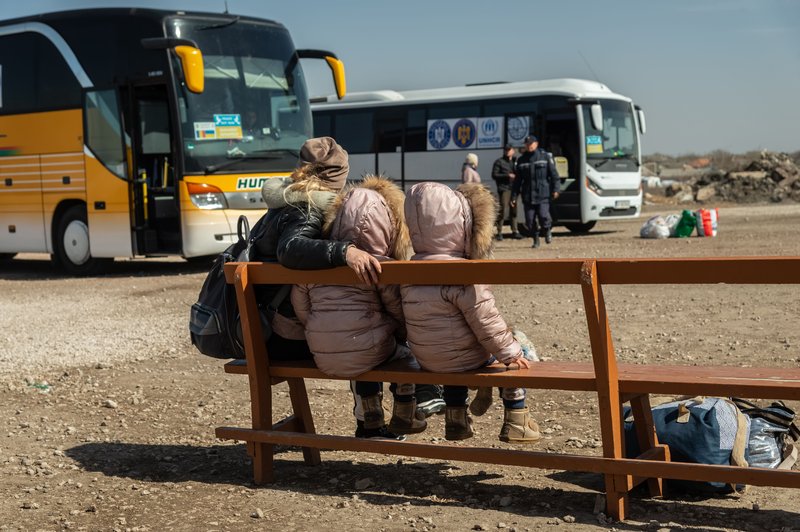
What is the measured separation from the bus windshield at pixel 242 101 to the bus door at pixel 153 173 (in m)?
0.62

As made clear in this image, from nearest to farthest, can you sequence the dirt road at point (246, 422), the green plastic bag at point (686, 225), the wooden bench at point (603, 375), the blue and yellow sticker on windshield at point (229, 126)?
the wooden bench at point (603, 375) < the dirt road at point (246, 422) < the blue and yellow sticker on windshield at point (229, 126) < the green plastic bag at point (686, 225)

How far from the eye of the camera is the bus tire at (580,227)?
26.6 meters

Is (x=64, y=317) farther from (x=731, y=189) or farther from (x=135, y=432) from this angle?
(x=731, y=189)

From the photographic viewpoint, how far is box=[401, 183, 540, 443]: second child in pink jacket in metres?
4.90

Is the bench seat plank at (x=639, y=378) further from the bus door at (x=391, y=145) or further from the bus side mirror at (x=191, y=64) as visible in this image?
the bus door at (x=391, y=145)

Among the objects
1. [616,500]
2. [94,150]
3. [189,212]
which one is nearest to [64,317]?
[189,212]

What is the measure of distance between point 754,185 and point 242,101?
31986 millimetres

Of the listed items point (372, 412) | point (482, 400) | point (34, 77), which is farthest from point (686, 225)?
point (372, 412)

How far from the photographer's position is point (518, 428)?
5.11m

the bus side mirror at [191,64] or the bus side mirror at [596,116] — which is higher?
the bus side mirror at [191,64]

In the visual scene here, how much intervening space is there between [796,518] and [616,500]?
0.72 m

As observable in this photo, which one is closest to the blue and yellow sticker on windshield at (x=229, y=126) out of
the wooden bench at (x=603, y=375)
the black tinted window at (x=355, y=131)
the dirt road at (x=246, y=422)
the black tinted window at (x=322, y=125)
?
the dirt road at (x=246, y=422)

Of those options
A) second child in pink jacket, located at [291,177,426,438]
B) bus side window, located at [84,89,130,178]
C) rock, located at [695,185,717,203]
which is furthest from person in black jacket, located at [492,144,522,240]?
rock, located at [695,185,717,203]

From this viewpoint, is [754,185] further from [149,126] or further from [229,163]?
[149,126]
